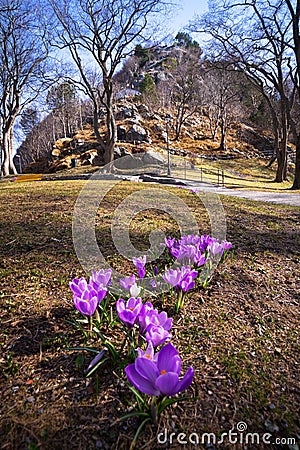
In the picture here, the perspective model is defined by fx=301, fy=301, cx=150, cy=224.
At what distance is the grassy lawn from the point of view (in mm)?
987

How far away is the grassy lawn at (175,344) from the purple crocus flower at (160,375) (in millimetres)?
207

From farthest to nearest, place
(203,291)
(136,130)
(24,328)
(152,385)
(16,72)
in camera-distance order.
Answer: (136,130) → (16,72) → (203,291) → (24,328) → (152,385)

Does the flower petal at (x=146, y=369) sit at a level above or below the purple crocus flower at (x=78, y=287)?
below

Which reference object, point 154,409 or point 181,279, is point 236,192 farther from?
point 154,409

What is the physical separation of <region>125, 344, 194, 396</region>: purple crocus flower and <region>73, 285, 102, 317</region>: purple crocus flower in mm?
442

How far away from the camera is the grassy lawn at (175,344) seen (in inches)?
38.9

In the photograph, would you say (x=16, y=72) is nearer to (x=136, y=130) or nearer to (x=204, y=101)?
(x=136, y=130)

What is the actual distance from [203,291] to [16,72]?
23715 millimetres

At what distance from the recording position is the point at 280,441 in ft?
3.20

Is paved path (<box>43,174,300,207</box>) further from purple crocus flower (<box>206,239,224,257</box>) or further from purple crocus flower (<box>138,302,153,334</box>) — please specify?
purple crocus flower (<box>138,302,153,334</box>)

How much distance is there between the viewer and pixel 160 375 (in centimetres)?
88

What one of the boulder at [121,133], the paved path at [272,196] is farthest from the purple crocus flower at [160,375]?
the boulder at [121,133]

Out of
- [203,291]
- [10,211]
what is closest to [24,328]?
[203,291]

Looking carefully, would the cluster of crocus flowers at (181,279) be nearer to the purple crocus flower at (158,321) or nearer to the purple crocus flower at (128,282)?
the purple crocus flower at (128,282)
